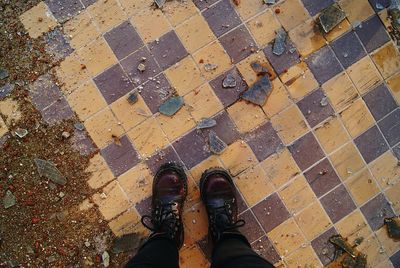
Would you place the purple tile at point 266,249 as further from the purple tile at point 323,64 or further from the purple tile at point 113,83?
the purple tile at point 113,83

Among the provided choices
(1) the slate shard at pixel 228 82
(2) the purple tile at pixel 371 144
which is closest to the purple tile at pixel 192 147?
(1) the slate shard at pixel 228 82

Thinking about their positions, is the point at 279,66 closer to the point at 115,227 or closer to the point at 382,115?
the point at 382,115

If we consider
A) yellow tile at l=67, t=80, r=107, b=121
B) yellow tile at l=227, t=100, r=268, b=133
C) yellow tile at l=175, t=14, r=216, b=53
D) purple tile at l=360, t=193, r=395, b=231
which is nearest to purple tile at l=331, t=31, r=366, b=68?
yellow tile at l=227, t=100, r=268, b=133

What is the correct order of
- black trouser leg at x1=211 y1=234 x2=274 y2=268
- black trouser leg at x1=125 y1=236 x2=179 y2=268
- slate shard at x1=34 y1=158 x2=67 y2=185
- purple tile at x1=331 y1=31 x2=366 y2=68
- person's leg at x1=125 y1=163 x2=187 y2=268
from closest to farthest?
black trouser leg at x1=211 y1=234 x2=274 y2=268 < black trouser leg at x1=125 y1=236 x2=179 y2=268 < person's leg at x1=125 y1=163 x2=187 y2=268 < slate shard at x1=34 y1=158 x2=67 y2=185 < purple tile at x1=331 y1=31 x2=366 y2=68

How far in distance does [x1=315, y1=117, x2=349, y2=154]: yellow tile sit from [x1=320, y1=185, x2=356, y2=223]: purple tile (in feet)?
1.09

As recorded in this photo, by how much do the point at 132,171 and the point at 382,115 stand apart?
6.67 ft

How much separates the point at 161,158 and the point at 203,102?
546 millimetres

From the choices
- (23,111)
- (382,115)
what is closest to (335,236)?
(382,115)

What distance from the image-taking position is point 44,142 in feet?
11.6

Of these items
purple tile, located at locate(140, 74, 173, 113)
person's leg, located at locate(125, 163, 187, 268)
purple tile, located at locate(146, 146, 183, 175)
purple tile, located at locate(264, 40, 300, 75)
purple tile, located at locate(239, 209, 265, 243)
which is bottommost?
purple tile, located at locate(239, 209, 265, 243)

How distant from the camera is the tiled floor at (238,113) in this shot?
356 cm

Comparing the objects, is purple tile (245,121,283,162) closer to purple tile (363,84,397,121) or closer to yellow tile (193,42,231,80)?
yellow tile (193,42,231,80)

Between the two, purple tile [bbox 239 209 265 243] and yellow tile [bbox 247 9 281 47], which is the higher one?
yellow tile [bbox 247 9 281 47]

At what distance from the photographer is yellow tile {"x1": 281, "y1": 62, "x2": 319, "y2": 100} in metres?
3.61
